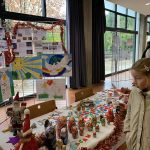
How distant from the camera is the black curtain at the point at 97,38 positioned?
582 centimetres

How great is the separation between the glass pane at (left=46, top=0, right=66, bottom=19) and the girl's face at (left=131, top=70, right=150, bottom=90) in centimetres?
413

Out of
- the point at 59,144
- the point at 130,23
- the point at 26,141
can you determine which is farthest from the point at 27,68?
the point at 130,23

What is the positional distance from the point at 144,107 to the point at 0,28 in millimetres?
2049

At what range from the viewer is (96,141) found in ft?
4.32

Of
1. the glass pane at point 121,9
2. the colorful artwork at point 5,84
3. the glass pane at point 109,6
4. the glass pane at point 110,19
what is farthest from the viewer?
the glass pane at point 121,9

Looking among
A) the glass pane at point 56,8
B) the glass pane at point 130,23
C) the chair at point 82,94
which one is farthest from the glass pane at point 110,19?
the chair at point 82,94

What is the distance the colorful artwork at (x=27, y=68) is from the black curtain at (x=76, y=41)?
2.71 metres

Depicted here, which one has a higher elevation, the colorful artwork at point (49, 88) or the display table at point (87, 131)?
the colorful artwork at point (49, 88)

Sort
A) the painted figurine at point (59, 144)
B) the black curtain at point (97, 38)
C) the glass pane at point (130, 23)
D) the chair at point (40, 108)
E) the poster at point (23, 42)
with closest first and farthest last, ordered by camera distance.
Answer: the painted figurine at point (59, 144), the chair at point (40, 108), the poster at point (23, 42), the black curtain at point (97, 38), the glass pane at point (130, 23)

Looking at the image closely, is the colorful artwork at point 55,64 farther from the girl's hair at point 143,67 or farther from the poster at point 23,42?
the girl's hair at point 143,67

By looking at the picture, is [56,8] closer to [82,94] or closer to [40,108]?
[82,94]

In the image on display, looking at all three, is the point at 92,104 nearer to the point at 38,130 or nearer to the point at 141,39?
the point at 38,130

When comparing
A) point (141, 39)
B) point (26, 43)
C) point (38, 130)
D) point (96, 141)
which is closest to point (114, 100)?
point (96, 141)

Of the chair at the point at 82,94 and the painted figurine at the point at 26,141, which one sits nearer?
the painted figurine at the point at 26,141
